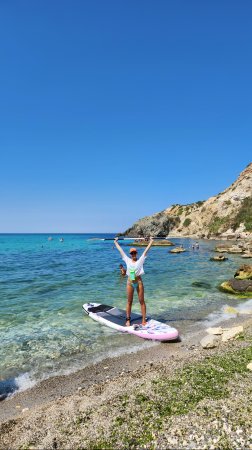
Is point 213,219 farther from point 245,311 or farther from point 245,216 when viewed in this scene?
point 245,311

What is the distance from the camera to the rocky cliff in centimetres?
10806

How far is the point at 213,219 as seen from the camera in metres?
121

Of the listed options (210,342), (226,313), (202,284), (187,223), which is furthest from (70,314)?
(187,223)

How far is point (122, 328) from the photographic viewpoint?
A: 13969 mm

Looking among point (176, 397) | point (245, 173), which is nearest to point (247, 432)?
point (176, 397)

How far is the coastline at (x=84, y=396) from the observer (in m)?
6.23

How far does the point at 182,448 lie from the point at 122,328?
8571mm

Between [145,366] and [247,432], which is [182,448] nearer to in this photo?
[247,432]

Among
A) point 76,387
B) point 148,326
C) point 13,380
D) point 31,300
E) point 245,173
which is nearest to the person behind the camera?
point 76,387

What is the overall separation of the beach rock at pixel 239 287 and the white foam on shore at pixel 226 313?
296 cm

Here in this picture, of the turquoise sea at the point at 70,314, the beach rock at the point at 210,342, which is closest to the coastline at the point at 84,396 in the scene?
the beach rock at the point at 210,342

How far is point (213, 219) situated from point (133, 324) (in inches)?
4421

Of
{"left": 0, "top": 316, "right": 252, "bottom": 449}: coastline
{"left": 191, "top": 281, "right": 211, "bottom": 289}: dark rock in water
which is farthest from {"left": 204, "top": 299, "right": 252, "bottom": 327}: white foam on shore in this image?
{"left": 191, "top": 281, "right": 211, "bottom": 289}: dark rock in water

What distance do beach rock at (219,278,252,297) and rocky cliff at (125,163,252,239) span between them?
3136 inches
